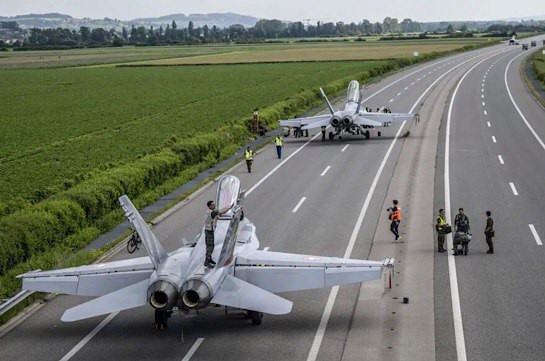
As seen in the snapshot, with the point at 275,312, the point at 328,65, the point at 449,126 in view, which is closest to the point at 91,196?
the point at 275,312

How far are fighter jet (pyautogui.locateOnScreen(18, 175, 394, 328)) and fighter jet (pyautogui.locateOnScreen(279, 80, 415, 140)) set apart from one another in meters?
38.2

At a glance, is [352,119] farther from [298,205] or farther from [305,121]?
[298,205]

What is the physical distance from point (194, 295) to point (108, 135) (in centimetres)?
5218

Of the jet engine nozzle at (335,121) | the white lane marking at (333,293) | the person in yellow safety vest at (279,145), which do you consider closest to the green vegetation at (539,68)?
the jet engine nozzle at (335,121)

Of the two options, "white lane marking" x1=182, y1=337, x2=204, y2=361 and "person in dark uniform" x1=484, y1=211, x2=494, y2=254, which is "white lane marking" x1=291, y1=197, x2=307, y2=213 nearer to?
"person in dark uniform" x1=484, y1=211, x2=494, y2=254

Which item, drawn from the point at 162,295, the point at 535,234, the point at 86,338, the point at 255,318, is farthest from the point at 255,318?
the point at 535,234

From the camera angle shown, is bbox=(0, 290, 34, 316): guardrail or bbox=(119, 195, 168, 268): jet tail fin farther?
bbox=(0, 290, 34, 316): guardrail

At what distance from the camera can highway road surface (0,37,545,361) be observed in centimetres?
2306

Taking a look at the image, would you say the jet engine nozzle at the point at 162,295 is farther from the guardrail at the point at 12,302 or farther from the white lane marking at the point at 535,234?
the white lane marking at the point at 535,234

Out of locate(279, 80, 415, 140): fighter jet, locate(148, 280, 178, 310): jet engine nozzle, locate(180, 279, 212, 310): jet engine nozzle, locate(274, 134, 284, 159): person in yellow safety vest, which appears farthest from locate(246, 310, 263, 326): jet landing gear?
locate(279, 80, 415, 140): fighter jet

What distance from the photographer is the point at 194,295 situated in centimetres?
2123

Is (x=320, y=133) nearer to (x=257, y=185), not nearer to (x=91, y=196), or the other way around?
(x=257, y=185)

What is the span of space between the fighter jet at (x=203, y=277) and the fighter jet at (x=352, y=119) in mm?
38185

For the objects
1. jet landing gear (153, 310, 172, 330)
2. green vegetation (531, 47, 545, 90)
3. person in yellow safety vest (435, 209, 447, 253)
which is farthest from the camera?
green vegetation (531, 47, 545, 90)
